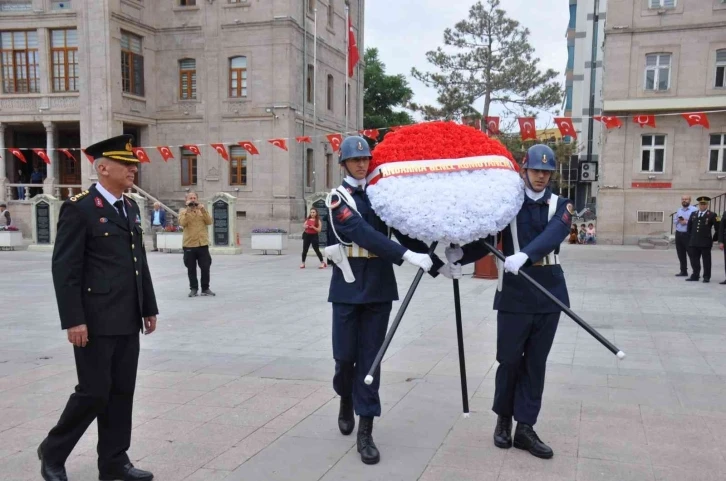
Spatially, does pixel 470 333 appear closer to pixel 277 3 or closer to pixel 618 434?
pixel 618 434

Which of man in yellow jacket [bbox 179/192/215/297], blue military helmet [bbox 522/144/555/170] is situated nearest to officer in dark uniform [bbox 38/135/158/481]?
blue military helmet [bbox 522/144/555/170]

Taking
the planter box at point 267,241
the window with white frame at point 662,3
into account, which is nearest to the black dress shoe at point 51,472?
the planter box at point 267,241

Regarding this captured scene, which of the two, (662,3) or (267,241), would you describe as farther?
(662,3)

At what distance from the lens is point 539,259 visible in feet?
12.8

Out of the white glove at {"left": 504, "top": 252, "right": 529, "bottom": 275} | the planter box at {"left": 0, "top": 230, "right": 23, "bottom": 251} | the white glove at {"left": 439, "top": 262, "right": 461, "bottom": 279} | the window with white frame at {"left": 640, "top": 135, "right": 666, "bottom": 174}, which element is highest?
the window with white frame at {"left": 640, "top": 135, "right": 666, "bottom": 174}

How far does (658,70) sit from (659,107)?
61.1 inches

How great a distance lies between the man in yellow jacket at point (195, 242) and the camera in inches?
438

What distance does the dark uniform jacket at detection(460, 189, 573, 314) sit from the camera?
399cm

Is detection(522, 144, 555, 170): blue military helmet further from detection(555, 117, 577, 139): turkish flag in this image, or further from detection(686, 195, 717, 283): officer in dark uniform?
detection(555, 117, 577, 139): turkish flag

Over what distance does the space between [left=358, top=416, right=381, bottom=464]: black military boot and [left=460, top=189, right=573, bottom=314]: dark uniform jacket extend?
114 cm

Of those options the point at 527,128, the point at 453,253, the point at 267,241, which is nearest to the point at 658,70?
the point at 527,128

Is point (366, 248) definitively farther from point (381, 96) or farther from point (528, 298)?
point (381, 96)

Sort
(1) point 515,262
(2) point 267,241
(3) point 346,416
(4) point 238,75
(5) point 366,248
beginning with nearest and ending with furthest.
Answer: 1. (1) point 515,262
2. (5) point 366,248
3. (3) point 346,416
4. (2) point 267,241
5. (4) point 238,75

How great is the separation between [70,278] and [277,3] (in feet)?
94.0
